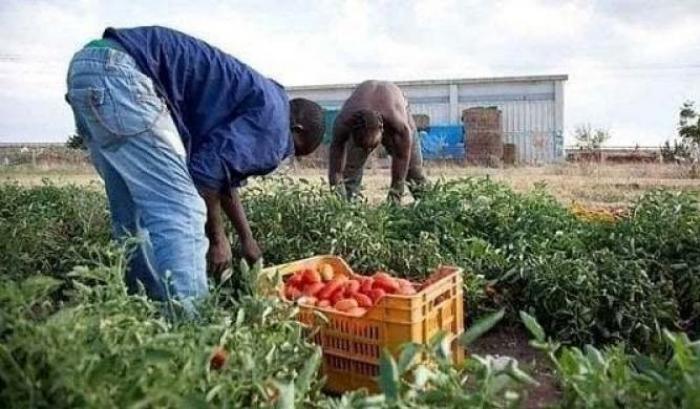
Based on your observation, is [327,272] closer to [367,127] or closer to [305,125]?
[305,125]

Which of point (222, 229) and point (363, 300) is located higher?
point (222, 229)

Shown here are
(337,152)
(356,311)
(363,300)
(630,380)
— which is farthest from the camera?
(337,152)

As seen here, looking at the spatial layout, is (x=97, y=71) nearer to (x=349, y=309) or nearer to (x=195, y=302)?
(x=195, y=302)

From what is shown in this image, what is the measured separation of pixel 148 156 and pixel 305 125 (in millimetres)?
690

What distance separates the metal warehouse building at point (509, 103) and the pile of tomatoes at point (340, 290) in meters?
22.9

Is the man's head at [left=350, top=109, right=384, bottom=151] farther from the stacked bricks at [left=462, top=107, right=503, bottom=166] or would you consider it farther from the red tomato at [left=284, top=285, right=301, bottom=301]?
the stacked bricks at [left=462, top=107, right=503, bottom=166]

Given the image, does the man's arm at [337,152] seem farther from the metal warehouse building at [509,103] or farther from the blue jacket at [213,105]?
the metal warehouse building at [509,103]

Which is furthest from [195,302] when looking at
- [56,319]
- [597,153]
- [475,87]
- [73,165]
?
[475,87]

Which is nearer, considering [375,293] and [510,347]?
[375,293]

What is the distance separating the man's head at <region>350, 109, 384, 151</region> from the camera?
5.21 m

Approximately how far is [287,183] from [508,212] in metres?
1.24

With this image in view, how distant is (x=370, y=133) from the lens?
525 centimetres

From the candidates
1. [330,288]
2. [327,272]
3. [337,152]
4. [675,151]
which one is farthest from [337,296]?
[675,151]

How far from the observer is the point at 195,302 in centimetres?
222
